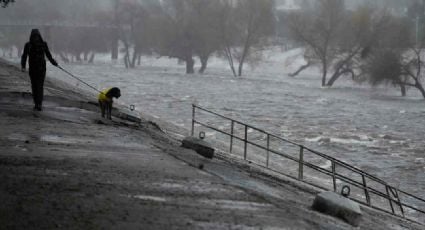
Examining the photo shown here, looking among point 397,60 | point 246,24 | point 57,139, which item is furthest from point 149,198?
point 246,24

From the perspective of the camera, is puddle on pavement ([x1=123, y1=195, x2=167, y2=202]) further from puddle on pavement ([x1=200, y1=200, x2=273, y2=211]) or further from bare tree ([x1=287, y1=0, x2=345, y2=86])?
bare tree ([x1=287, y1=0, x2=345, y2=86])

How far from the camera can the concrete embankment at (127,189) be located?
287 inches

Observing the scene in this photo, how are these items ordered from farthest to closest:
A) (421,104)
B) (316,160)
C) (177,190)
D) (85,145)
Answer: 1. (421,104)
2. (316,160)
3. (85,145)
4. (177,190)

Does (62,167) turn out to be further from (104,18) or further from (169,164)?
(104,18)

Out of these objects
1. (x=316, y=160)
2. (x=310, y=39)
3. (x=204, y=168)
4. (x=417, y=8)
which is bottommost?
(x=316, y=160)

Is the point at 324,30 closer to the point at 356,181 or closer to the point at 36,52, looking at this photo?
the point at 356,181

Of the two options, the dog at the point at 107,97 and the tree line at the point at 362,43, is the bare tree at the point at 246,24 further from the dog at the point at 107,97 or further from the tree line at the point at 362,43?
the dog at the point at 107,97

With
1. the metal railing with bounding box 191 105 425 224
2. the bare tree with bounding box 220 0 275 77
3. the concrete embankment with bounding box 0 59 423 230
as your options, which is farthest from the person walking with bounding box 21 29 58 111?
the bare tree with bounding box 220 0 275 77

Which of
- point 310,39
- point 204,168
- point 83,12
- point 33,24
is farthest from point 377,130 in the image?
point 83,12

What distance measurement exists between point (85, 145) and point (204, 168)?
2.36m

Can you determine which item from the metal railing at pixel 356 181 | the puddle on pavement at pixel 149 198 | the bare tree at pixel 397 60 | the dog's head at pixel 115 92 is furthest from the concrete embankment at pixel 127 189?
the bare tree at pixel 397 60

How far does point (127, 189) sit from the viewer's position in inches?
343

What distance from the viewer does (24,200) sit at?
7.59 metres

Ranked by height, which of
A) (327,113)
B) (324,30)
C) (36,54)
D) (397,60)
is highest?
(324,30)
